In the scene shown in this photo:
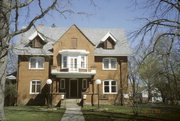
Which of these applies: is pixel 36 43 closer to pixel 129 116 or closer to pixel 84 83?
pixel 84 83

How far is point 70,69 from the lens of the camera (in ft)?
80.4

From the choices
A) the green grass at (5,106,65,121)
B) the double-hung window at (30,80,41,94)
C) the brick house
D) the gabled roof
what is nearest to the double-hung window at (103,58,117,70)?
the brick house

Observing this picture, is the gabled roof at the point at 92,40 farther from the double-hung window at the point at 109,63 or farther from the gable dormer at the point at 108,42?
the double-hung window at the point at 109,63

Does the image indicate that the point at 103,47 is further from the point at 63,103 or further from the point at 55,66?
the point at 63,103

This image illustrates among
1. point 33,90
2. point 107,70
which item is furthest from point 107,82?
point 33,90

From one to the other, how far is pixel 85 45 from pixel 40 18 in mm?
14526

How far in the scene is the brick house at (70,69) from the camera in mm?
24891

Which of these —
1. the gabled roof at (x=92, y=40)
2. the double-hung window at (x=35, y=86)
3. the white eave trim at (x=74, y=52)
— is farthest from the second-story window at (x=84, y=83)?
the double-hung window at (x=35, y=86)

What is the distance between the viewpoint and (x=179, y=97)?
29.6 metres

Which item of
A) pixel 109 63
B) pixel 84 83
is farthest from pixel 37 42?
pixel 109 63

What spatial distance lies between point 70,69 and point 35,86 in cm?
521

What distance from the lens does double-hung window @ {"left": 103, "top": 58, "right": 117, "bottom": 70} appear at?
26547 mm

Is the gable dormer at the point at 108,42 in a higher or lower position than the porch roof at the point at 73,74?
higher

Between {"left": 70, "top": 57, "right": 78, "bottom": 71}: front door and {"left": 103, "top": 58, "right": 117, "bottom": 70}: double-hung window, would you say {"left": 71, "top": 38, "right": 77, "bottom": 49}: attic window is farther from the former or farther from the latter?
{"left": 103, "top": 58, "right": 117, "bottom": 70}: double-hung window
